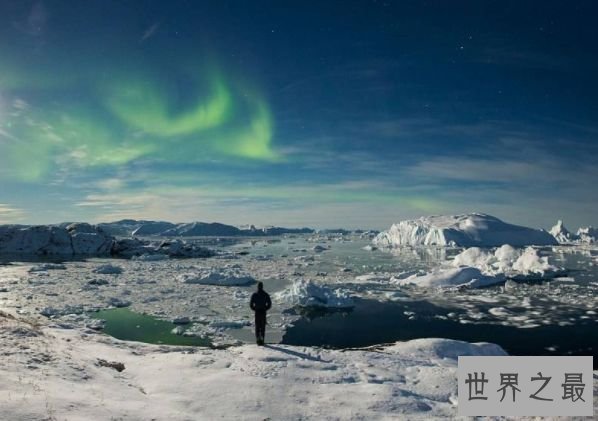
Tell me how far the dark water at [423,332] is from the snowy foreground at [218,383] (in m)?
9.85

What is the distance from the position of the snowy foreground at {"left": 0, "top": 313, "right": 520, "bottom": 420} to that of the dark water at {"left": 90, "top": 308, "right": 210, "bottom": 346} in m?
7.94

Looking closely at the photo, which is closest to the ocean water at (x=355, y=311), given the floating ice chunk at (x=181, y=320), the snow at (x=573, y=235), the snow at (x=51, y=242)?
the floating ice chunk at (x=181, y=320)

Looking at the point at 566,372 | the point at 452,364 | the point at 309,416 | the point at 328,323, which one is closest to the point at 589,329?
the point at 328,323

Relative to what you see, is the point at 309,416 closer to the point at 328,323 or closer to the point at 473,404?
the point at 473,404

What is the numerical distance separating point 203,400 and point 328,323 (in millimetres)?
17617

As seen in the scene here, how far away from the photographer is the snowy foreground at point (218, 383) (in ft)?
21.9

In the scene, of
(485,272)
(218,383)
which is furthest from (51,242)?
(218,383)

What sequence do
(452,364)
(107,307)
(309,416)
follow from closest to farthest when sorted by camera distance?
(309,416), (452,364), (107,307)

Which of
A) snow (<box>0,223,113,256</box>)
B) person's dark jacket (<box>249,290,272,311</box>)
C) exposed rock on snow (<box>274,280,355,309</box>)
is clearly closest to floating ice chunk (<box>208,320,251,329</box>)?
exposed rock on snow (<box>274,280,355,309</box>)

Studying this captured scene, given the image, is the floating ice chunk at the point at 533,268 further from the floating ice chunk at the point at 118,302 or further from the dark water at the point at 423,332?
the floating ice chunk at the point at 118,302

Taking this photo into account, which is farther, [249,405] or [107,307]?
[107,307]

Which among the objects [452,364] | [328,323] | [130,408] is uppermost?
[130,408]

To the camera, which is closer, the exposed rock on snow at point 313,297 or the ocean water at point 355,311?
the ocean water at point 355,311

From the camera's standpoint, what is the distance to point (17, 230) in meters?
85.4
